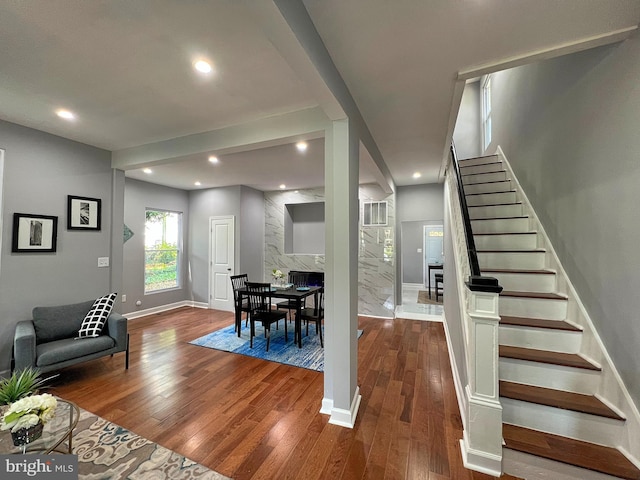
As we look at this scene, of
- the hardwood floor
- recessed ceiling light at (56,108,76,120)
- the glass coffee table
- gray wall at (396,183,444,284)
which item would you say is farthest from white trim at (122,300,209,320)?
gray wall at (396,183,444,284)

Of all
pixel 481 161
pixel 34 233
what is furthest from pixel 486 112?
pixel 34 233

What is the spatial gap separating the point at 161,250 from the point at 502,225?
652 centimetres

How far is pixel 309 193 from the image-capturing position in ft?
20.1

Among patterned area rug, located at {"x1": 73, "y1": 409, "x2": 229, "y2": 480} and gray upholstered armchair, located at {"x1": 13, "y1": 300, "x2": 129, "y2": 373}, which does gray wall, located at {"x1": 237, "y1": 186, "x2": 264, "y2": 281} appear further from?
patterned area rug, located at {"x1": 73, "y1": 409, "x2": 229, "y2": 480}

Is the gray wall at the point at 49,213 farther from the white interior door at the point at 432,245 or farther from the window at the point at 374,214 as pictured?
the white interior door at the point at 432,245

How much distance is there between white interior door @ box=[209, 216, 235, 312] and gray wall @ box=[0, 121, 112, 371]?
2405mm

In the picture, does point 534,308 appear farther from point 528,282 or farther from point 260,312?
point 260,312

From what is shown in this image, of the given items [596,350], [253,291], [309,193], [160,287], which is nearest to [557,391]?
[596,350]

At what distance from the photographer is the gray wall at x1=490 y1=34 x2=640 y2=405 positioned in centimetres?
162

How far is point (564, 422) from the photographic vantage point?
1.71m

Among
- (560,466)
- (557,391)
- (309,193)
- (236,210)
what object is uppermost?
(309,193)

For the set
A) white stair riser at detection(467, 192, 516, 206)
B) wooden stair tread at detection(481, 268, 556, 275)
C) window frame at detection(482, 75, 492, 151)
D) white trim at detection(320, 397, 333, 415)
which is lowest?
white trim at detection(320, 397, 333, 415)

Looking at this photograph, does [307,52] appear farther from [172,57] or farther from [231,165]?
[231,165]

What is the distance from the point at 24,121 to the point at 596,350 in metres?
5.72
